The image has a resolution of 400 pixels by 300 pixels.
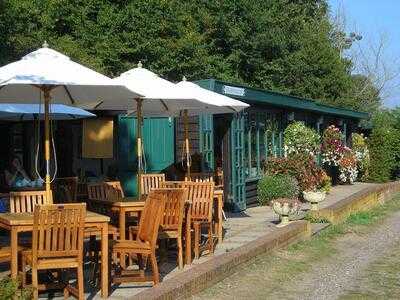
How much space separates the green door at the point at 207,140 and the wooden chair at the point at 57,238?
25.6 feet

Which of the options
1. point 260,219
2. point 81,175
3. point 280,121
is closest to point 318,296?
point 260,219

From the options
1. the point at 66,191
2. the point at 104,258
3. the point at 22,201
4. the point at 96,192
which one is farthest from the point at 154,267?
the point at 66,191

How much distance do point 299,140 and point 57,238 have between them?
12.6 meters

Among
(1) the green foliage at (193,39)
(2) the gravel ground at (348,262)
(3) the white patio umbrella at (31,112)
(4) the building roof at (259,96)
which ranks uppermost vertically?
(1) the green foliage at (193,39)

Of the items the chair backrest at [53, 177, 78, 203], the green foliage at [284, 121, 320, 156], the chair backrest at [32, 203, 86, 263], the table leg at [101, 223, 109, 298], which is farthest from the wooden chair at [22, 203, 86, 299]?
the green foliage at [284, 121, 320, 156]

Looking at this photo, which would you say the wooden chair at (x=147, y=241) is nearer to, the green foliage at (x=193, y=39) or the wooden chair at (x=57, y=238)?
the wooden chair at (x=57, y=238)

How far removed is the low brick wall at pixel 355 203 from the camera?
13.4 m

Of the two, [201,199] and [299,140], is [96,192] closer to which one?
[201,199]

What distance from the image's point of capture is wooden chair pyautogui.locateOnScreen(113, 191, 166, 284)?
707cm

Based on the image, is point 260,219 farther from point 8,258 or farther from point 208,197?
point 8,258

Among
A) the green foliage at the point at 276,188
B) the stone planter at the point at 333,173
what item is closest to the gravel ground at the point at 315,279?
the green foliage at the point at 276,188

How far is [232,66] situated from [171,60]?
567 cm

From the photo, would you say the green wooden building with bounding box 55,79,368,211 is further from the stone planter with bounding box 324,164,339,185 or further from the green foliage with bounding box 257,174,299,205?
the stone planter with bounding box 324,164,339,185

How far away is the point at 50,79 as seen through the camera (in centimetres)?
670
